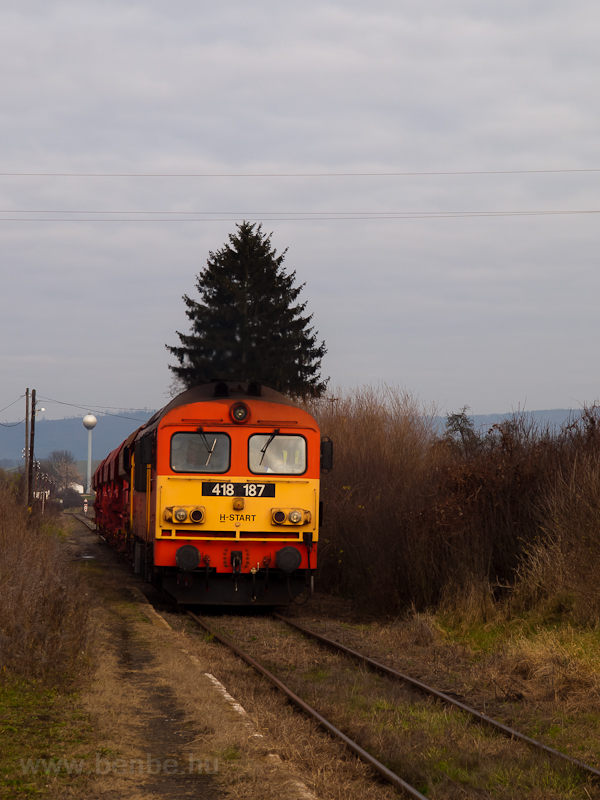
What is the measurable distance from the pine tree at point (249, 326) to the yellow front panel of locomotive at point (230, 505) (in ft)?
67.9

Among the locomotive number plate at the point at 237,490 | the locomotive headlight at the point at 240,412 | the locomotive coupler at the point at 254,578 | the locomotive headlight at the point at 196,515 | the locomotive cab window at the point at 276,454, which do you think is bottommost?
the locomotive coupler at the point at 254,578

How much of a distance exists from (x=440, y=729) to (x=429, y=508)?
7.36 m

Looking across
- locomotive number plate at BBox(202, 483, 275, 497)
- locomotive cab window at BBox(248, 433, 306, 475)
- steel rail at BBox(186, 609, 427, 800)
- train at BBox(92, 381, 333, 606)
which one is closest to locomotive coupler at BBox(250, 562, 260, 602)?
train at BBox(92, 381, 333, 606)

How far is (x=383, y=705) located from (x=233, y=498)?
550 cm

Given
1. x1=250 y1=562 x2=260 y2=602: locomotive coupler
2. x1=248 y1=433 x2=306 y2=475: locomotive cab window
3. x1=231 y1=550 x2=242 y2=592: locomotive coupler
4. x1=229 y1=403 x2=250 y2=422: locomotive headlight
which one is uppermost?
x1=229 y1=403 x2=250 y2=422: locomotive headlight

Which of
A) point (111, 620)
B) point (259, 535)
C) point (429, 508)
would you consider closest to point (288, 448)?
point (259, 535)

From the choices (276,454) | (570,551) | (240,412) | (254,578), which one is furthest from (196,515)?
(570,551)

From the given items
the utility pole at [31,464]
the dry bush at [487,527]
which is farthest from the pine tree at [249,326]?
the dry bush at [487,527]

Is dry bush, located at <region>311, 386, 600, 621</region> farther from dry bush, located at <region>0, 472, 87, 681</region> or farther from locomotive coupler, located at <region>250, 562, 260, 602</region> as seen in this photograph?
dry bush, located at <region>0, 472, 87, 681</region>

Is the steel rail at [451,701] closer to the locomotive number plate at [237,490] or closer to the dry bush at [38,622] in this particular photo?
the locomotive number plate at [237,490]

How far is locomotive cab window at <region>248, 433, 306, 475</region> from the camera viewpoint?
13227 mm

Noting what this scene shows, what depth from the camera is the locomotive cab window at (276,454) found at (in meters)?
13.2

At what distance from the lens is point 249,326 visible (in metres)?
36.6

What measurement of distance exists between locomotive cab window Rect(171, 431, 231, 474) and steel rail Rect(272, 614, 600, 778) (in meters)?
2.78
